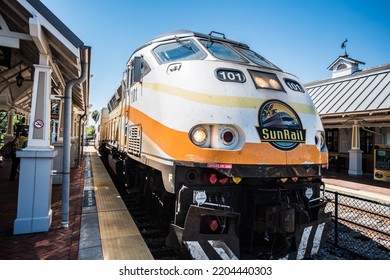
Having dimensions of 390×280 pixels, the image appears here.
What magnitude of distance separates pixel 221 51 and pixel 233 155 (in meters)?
1.77

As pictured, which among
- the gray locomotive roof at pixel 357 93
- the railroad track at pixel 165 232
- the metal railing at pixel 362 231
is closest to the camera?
the railroad track at pixel 165 232

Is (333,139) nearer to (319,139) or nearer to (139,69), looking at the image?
(319,139)

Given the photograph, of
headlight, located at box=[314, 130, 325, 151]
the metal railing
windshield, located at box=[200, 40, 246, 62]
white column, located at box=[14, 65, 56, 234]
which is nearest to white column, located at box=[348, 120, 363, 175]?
the metal railing

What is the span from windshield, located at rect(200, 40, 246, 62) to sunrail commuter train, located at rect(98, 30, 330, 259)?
10 cm

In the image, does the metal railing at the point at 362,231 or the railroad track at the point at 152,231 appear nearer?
the railroad track at the point at 152,231

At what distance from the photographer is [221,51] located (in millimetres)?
3824

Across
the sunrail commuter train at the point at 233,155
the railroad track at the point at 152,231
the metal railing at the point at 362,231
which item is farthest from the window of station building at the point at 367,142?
the railroad track at the point at 152,231

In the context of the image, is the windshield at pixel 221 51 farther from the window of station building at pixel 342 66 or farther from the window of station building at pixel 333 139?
the window of station building at pixel 342 66

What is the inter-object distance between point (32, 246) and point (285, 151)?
11.1 ft

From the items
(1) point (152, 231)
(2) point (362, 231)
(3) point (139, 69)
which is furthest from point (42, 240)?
(2) point (362, 231)

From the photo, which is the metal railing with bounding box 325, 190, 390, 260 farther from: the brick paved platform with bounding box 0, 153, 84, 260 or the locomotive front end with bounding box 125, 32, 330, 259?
the brick paved platform with bounding box 0, 153, 84, 260

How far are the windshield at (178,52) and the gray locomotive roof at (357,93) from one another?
375 inches

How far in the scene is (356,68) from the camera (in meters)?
18.1

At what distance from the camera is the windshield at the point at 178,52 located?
11.8ft
